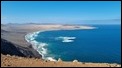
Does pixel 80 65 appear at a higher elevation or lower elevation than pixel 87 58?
higher

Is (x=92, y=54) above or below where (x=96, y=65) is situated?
below

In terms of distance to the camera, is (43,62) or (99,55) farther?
(99,55)

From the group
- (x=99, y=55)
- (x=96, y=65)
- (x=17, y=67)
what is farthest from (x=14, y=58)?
(x=99, y=55)

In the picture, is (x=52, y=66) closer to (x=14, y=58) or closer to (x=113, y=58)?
(x=14, y=58)

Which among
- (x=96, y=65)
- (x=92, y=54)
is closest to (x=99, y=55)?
(x=92, y=54)

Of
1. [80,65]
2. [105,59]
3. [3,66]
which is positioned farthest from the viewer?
[105,59]

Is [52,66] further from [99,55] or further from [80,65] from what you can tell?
[99,55]

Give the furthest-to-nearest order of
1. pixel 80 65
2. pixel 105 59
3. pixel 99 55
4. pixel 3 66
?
1. pixel 99 55
2. pixel 105 59
3. pixel 80 65
4. pixel 3 66

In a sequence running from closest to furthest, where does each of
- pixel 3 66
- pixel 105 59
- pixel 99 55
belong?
1. pixel 3 66
2. pixel 105 59
3. pixel 99 55

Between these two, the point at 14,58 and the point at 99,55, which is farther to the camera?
the point at 99,55
